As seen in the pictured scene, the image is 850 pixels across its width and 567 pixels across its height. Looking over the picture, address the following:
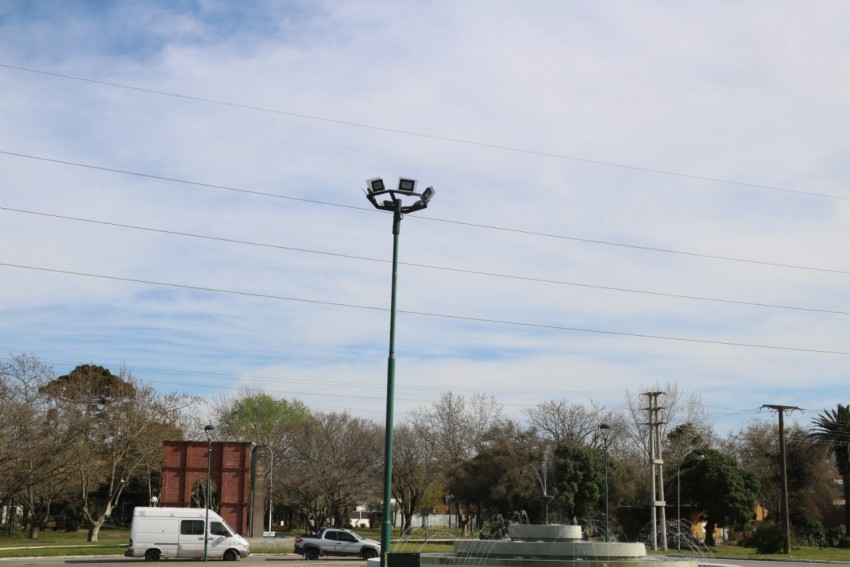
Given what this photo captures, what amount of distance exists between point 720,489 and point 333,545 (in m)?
29.2

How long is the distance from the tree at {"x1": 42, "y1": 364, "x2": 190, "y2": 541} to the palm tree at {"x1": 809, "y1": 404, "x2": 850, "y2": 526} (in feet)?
165

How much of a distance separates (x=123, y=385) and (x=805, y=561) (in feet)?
160

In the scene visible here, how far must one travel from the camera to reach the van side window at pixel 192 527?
1590 inches

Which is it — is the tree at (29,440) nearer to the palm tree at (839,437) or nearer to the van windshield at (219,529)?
the van windshield at (219,529)

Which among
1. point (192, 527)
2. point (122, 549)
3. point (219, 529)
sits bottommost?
point (122, 549)

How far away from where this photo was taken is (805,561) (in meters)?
46.5

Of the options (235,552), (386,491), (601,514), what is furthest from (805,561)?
(386,491)

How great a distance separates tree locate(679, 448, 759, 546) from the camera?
59.3 metres

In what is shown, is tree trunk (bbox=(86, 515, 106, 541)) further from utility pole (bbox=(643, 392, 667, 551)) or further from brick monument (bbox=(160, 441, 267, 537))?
utility pole (bbox=(643, 392, 667, 551))

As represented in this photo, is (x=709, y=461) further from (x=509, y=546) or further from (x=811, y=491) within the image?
(x=509, y=546)

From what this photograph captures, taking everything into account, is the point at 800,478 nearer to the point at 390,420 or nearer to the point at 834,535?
the point at 834,535

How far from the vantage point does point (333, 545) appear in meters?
44.2

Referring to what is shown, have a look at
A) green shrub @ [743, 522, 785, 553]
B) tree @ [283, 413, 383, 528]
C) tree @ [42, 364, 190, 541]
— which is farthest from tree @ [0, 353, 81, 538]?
green shrub @ [743, 522, 785, 553]

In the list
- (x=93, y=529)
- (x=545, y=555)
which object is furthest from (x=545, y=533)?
(x=93, y=529)
